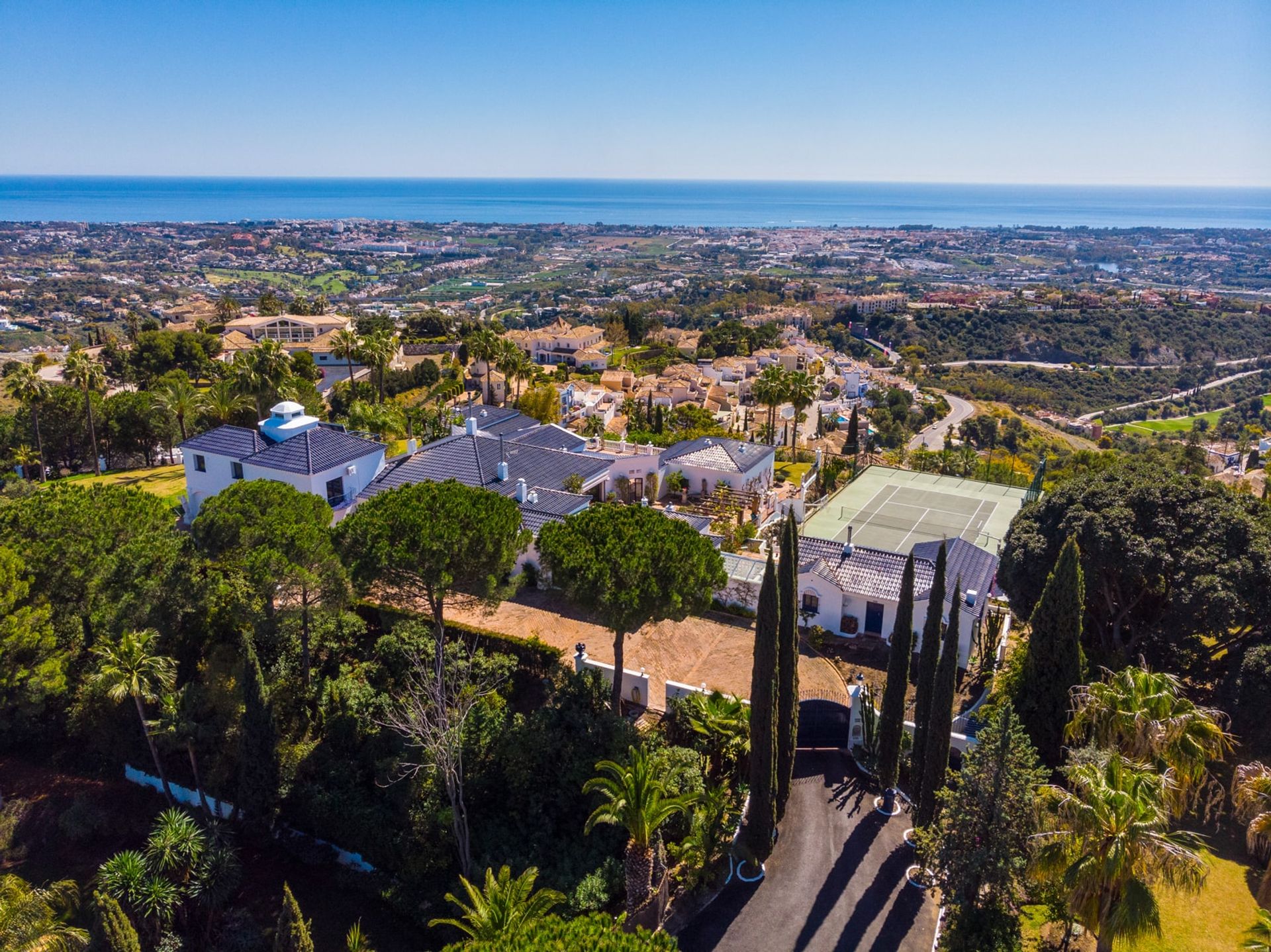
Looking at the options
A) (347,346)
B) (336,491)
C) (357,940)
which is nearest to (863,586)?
(357,940)

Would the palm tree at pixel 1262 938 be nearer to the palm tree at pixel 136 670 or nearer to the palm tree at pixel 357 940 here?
the palm tree at pixel 357 940

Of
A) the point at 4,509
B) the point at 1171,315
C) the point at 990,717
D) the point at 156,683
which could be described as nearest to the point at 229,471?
the point at 4,509

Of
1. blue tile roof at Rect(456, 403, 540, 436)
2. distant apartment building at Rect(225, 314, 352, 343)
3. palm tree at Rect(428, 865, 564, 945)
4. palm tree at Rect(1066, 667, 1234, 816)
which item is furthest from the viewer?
distant apartment building at Rect(225, 314, 352, 343)

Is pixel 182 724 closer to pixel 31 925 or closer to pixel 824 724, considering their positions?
pixel 31 925

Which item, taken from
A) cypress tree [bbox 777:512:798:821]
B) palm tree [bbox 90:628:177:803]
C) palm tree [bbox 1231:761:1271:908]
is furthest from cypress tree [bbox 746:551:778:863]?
palm tree [bbox 90:628:177:803]

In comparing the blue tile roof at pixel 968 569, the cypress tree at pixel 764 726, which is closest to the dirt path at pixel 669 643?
the cypress tree at pixel 764 726

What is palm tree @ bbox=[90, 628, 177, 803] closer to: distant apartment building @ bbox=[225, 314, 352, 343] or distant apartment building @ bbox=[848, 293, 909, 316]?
distant apartment building @ bbox=[225, 314, 352, 343]
